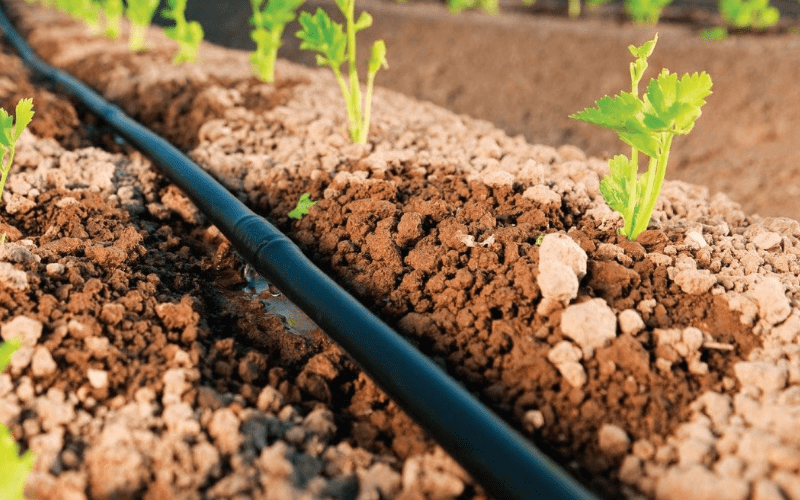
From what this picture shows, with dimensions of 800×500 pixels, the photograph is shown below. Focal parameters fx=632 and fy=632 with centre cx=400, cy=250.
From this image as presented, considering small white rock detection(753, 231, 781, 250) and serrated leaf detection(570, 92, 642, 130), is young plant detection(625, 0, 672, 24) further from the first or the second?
serrated leaf detection(570, 92, 642, 130)

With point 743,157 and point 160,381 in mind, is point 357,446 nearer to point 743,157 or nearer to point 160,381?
point 160,381

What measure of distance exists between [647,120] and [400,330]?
1.01 meters

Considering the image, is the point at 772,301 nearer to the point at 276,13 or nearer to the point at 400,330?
the point at 400,330

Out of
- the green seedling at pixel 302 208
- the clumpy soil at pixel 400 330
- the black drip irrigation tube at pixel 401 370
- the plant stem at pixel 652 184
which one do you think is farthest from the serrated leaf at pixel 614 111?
the green seedling at pixel 302 208

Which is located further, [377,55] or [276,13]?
[276,13]

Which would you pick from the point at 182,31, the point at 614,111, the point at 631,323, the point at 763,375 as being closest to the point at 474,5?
the point at 182,31

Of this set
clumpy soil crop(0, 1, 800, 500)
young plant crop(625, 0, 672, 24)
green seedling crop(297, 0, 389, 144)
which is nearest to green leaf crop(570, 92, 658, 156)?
clumpy soil crop(0, 1, 800, 500)

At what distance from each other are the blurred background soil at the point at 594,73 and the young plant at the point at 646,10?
17 cm

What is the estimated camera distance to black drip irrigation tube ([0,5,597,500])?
4.86 feet

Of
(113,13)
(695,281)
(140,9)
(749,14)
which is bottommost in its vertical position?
(695,281)

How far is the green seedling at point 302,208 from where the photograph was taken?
104 inches

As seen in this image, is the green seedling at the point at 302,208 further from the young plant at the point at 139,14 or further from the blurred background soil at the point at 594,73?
the young plant at the point at 139,14

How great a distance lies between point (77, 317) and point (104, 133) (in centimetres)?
235

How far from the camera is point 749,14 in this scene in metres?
7.68
